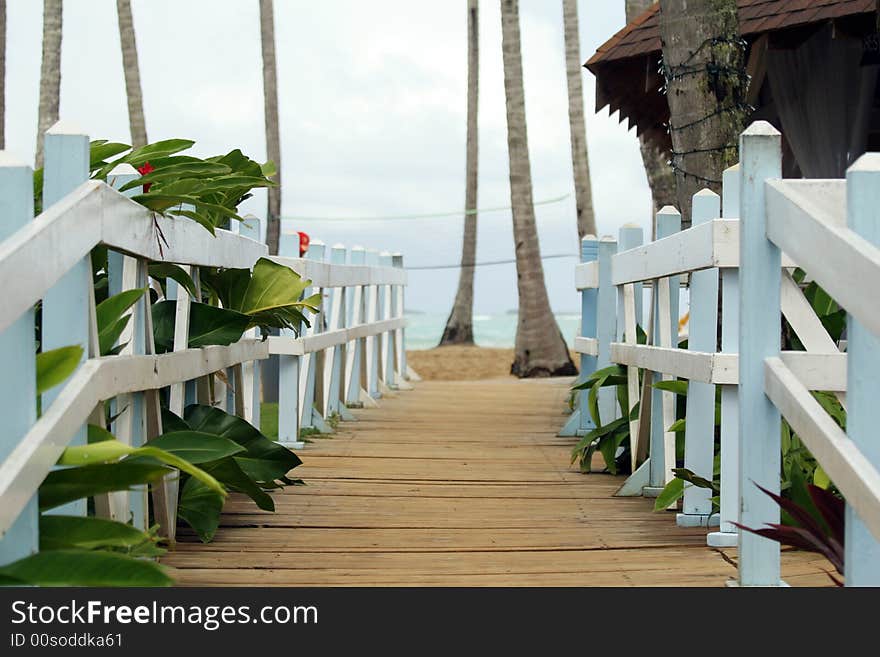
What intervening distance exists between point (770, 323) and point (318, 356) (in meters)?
5.09

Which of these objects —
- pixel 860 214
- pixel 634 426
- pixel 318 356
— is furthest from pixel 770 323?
pixel 318 356

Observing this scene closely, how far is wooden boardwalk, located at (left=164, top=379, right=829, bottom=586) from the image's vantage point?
3.56 metres

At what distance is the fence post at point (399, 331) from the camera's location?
11.7 meters

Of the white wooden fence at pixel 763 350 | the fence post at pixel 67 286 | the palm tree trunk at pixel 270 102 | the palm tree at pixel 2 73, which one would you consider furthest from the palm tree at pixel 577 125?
the fence post at pixel 67 286

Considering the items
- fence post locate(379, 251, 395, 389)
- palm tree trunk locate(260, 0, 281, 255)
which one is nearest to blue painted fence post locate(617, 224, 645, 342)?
fence post locate(379, 251, 395, 389)

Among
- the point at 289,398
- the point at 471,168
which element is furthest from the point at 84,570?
the point at 471,168

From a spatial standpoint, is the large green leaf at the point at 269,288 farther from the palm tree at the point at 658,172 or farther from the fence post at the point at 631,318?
the palm tree at the point at 658,172

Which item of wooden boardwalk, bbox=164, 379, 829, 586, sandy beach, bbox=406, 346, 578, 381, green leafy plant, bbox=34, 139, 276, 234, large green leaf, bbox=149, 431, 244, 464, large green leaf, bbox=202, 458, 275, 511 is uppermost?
green leafy plant, bbox=34, 139, 276, 234

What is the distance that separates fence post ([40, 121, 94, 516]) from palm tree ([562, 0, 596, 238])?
45.5 ft

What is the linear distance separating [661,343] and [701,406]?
1.91ft

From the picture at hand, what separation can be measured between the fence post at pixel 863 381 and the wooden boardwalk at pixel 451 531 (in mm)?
860

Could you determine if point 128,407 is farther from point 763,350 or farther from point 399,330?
point 399,330

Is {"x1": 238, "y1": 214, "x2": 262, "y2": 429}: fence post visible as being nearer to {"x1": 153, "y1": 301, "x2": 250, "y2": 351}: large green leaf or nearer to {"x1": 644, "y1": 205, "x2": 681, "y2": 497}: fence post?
{"x1": 153, "y1": 301, "x2": 250, "y2": 351}: large green leaf

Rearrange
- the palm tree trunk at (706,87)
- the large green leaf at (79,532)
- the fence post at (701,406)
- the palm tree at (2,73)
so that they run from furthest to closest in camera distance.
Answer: the palm tree at (2,73) < the palm tree trunk at (706,87) < the fence post at (701,406) < the large green leaf at (79,532)
